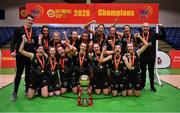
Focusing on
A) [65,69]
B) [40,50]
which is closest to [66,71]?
[65,69]

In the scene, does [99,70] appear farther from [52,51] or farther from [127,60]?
[52,51]

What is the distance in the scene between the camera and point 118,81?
6.40 metres

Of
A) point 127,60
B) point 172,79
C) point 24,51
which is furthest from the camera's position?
point 172,79

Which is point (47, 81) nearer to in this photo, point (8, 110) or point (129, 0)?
point (8, 110)

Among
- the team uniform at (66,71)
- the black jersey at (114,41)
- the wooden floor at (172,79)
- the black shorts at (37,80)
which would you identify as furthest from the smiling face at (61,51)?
the wooden floor at (172,79)

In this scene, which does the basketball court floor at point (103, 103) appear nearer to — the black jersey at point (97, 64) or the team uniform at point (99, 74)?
the team uniform at point (99, 74)

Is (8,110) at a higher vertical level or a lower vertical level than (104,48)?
lower

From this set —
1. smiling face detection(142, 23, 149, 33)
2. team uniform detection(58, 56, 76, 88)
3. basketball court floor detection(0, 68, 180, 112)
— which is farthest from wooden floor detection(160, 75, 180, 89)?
team uniform detection(58, 56, 76, 88)

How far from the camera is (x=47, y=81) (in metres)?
6.32

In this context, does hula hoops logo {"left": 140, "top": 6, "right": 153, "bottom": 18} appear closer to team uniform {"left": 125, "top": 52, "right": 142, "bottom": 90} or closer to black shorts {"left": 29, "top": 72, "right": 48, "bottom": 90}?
team uniform {"left": 125, "top": 52, "right": 142, "bottom": 90}

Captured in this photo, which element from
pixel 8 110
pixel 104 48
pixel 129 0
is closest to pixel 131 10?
pixel 104 48

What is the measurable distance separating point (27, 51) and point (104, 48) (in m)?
1.73

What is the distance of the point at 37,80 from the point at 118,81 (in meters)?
1.78

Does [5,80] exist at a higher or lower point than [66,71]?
lower
